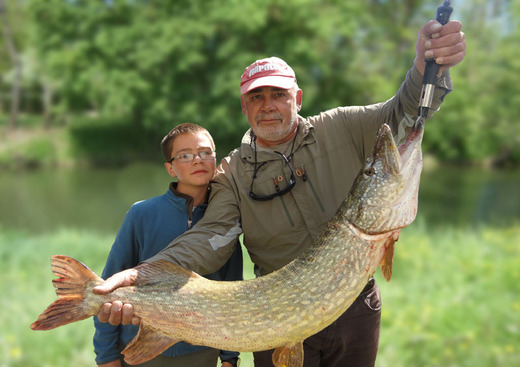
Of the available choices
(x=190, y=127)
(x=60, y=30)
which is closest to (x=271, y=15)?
(x=60, y=30)

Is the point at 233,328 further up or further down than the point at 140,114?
further down

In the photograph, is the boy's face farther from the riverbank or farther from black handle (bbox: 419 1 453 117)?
the riverbank

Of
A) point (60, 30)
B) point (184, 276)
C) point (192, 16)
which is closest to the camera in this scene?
point (184, 276)

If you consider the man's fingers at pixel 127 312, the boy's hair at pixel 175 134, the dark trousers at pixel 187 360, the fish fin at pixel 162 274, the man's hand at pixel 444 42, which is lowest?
the dark trousers at pixel 187 360

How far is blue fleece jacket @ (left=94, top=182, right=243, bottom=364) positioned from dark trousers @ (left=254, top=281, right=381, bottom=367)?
60cm

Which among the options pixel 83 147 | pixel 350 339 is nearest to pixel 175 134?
pixel 350 339

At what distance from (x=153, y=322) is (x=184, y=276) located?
234mm

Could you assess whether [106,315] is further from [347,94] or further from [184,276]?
[347,94]

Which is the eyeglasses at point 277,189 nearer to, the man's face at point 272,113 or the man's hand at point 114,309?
the man's face at point 272,113

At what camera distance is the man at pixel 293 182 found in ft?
7.49

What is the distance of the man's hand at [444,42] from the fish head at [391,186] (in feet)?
0.98

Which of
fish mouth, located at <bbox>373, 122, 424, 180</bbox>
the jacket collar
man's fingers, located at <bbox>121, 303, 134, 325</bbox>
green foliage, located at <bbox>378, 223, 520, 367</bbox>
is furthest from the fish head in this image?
green foliage, located at <bbox>378, 223, 520, 367</bbox>

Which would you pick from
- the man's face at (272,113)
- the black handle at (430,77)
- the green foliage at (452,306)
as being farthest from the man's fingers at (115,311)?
the green foliage at (452,306)

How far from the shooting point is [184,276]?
2.00 meters
